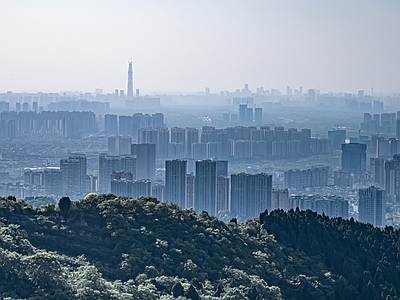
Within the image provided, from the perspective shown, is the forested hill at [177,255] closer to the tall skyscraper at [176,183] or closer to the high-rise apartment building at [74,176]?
the tall skyscraper at [176,183]

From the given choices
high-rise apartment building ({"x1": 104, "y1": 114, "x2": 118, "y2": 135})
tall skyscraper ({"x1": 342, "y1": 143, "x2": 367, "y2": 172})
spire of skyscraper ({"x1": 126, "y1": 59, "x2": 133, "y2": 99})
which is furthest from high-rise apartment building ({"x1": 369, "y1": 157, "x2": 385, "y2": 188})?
spire of skyscraper ({"x1": 126, "y1": 59, "x2": 133, "y2": 99})

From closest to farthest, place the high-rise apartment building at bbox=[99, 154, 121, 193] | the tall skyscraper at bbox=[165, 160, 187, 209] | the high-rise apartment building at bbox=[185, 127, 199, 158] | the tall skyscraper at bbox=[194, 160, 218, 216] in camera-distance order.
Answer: the tall skyscraper at bbox=[194, 160, 218, 216], the tall skyscraper at bbox=[165, 160, 187, 209], the high-rise apartment building at bbox=[99, 154, 121, 193], the high-rise apartment building at bbox=[185, 127, 199, 158]

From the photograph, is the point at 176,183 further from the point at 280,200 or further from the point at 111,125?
the point at 111,125

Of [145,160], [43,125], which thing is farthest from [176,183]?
[43,125]

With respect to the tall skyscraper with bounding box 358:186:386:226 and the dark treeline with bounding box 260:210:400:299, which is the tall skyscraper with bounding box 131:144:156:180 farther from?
the dark treeline with bounding box 260:210:400:299

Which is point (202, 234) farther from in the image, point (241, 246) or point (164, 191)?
point (164, 191)

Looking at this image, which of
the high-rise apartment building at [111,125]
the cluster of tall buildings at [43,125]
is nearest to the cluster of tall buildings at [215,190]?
the cluster of tall buildings at [43,125]
